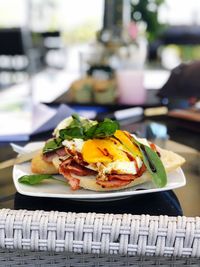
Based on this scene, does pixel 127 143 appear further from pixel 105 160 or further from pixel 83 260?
pixel 83 260

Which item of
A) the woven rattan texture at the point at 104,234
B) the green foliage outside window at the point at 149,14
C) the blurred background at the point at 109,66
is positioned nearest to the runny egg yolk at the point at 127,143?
the woven rattan texture at the point at 104,234

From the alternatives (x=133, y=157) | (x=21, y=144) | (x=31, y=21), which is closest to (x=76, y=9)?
(x=31, y=21)

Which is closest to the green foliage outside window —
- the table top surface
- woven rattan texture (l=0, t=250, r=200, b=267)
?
the table top surface

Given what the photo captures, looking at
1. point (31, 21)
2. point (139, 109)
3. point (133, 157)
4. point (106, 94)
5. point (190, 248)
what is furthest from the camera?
point (31, 21)

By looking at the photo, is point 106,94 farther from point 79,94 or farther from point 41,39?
point 41,39

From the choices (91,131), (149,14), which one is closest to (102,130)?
(91,131)

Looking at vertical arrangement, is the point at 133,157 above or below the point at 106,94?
above

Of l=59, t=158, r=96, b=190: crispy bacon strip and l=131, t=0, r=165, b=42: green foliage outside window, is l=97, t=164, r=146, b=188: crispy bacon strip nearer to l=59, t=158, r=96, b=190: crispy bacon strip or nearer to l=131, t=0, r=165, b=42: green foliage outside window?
l=59, t=158, r=96, b=190: crispy bacon strip

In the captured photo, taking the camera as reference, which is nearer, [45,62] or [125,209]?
[125,209]

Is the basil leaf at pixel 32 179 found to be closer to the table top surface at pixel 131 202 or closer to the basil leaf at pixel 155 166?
the table top surface at pixel 131 202
